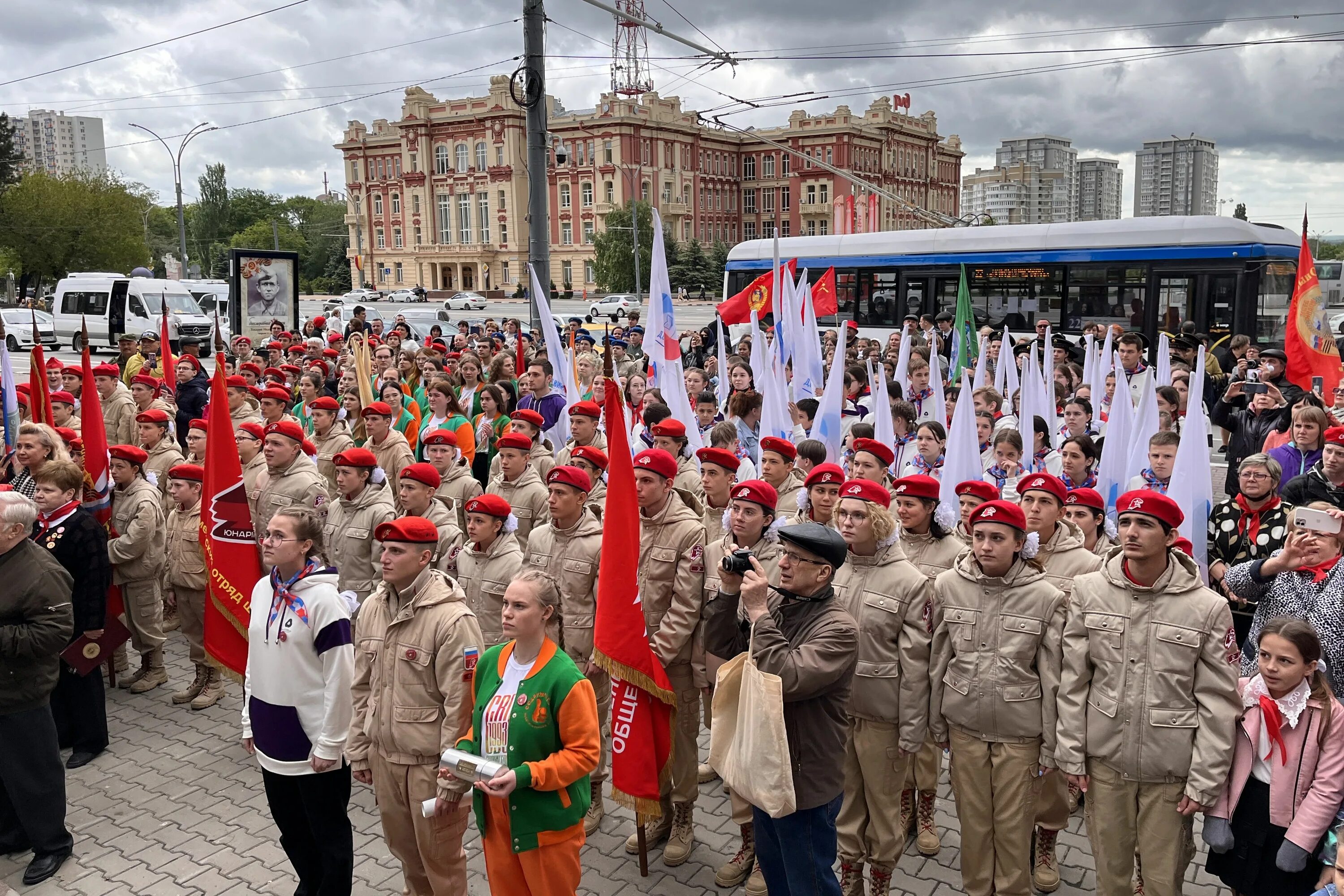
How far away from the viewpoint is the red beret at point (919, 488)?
5109 millimetres

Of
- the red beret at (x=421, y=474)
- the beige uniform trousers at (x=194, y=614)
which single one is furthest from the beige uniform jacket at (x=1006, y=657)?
the beige uniform trousers at (x=194, y=614)

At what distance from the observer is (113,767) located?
6418 millimetres

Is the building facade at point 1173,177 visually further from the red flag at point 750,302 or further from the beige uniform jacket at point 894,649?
the beige uniform jacket at point 894,649

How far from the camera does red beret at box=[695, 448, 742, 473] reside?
5773 millimetres

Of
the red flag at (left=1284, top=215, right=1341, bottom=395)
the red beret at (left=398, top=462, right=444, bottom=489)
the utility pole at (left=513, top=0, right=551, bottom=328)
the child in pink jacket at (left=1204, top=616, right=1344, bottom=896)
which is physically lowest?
the child in pink jacket at (left=1204, top=616, right=1344, bottom=896)

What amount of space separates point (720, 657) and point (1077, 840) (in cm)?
264

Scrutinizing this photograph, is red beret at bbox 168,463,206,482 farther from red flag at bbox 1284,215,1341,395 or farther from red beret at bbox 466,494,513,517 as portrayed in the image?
Answer: red flag at bbox 1284,215,1341,395

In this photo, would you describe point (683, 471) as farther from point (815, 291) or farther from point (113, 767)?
point (815, 291)

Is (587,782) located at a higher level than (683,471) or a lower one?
lower

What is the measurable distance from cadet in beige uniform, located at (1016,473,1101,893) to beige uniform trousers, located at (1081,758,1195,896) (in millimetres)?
585

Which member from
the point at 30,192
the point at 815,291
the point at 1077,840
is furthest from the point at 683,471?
the point at 30,192

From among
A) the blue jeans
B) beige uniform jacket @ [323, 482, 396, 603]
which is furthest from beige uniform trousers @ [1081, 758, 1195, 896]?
beige uniform jacket @ [323, 482, 396, 603]

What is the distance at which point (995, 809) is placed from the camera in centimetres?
445

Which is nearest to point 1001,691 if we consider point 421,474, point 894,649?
point 894,649
